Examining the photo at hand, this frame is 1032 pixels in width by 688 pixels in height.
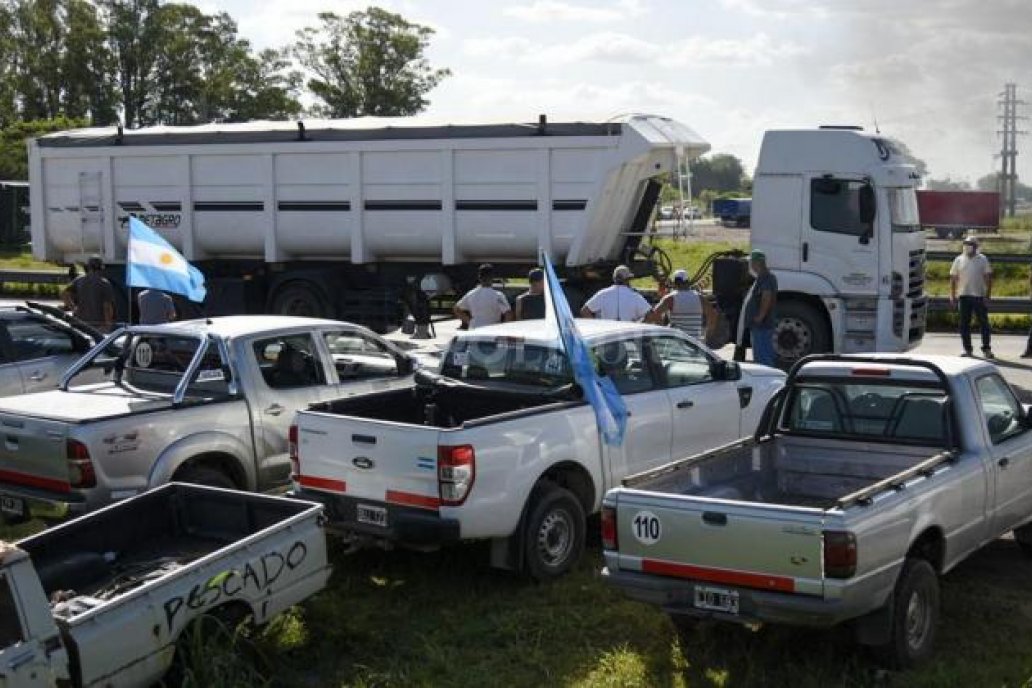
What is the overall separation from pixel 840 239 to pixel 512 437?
28.7 ft

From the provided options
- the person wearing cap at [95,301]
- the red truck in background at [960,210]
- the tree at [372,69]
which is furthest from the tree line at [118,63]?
the person wearing cap at [95,301]

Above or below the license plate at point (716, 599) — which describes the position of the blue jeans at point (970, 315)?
above

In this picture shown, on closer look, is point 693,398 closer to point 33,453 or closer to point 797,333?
point 33,453

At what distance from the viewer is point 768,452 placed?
714 cm

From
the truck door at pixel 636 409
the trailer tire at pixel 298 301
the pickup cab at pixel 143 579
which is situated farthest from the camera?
the trailer tire at pixel 298 301

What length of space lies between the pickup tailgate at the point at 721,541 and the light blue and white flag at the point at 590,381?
156 centimetres

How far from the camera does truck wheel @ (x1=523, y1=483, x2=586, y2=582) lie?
23.9 ft

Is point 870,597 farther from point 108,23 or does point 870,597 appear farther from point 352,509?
point 108,23

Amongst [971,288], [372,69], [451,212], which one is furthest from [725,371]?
[372,69]

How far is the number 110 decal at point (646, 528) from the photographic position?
5888 mm

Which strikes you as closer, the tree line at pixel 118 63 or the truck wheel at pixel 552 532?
the truck wheel at pixel 552 532

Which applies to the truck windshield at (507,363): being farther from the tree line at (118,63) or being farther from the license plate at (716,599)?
the tree line at (118,63)

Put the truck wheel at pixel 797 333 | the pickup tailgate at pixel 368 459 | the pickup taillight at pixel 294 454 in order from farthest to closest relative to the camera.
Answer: the truck wheel at pixel 797 333 < the pickup taillight at pixel 294 454 < the pickup tailgate at pixel 368 459

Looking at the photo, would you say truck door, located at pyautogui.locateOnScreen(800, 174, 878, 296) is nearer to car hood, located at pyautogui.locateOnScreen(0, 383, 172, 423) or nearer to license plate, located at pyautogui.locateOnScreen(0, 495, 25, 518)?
car hood, located at pyautogui.locateOnScreen(0, 383, 172, 423)
